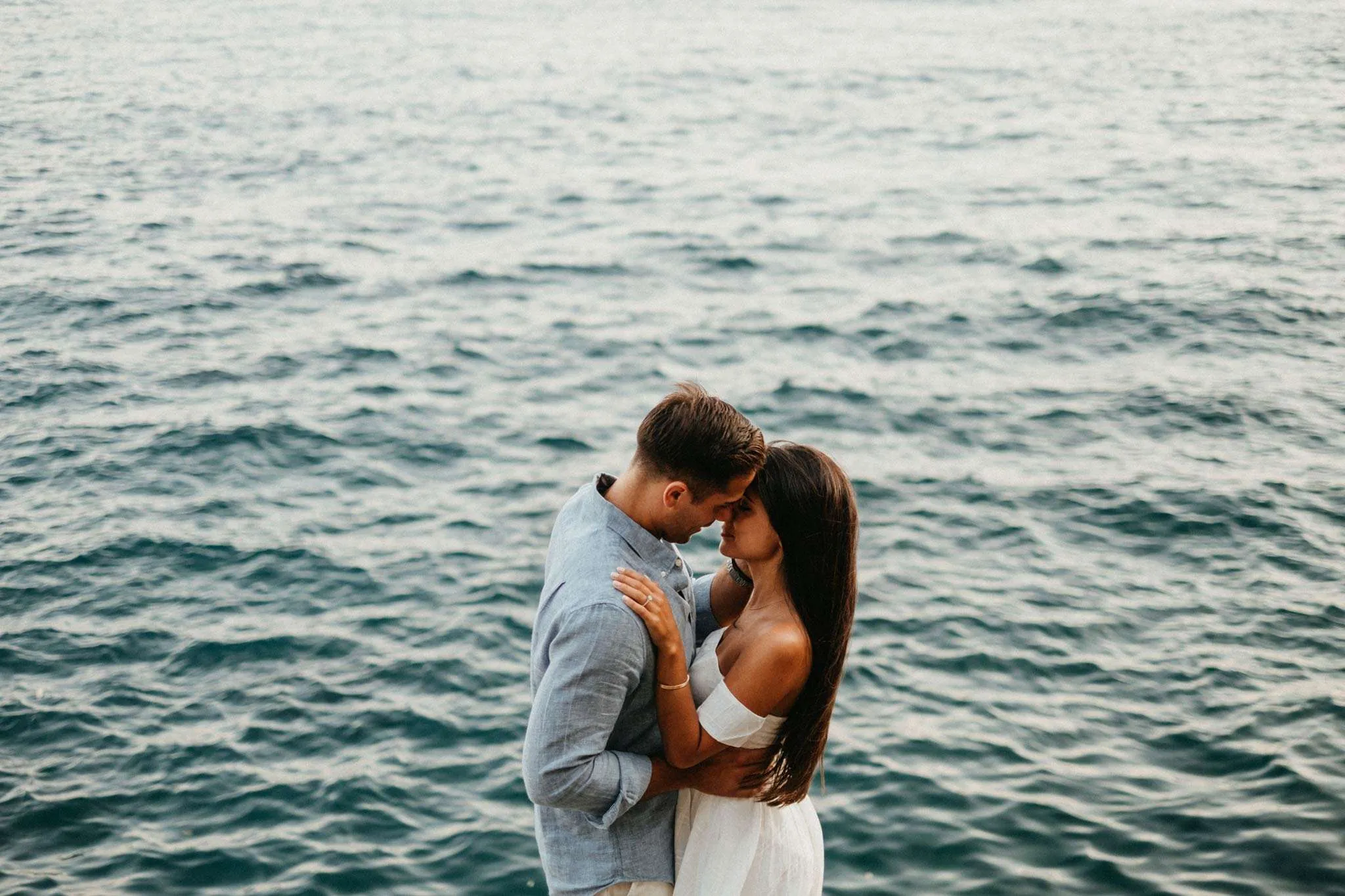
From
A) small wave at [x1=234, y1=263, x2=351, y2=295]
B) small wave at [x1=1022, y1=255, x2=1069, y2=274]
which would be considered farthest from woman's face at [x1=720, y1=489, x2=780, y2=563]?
small wave at [x1=1022, y1=255, x2=1069, y2=274]

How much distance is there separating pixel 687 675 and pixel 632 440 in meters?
8.89

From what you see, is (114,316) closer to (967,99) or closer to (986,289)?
(986,289)

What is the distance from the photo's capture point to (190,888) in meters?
7.31

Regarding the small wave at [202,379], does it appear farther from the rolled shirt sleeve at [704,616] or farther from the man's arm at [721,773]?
the man's arm at [721,773]

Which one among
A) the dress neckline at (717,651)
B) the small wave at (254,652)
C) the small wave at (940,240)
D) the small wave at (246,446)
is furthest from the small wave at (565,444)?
the dress neckline at (717,651)

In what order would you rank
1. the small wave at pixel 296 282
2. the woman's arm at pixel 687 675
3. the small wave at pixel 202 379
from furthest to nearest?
the small wave at pixel 296 282 < the small wave at pixel 202 379 < the woman's arm at pixel 687 675

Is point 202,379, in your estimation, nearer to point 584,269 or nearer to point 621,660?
point 584,269

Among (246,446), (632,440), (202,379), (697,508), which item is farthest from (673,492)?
(202,379)

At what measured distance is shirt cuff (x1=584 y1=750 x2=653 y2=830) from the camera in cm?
370

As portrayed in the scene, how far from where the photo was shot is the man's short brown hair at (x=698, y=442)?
3.72m

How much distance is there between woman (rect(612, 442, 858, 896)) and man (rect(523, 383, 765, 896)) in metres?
0.09

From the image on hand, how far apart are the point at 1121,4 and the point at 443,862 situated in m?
33.0

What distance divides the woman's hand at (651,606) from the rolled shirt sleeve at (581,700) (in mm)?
32

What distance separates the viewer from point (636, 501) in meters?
3.84
